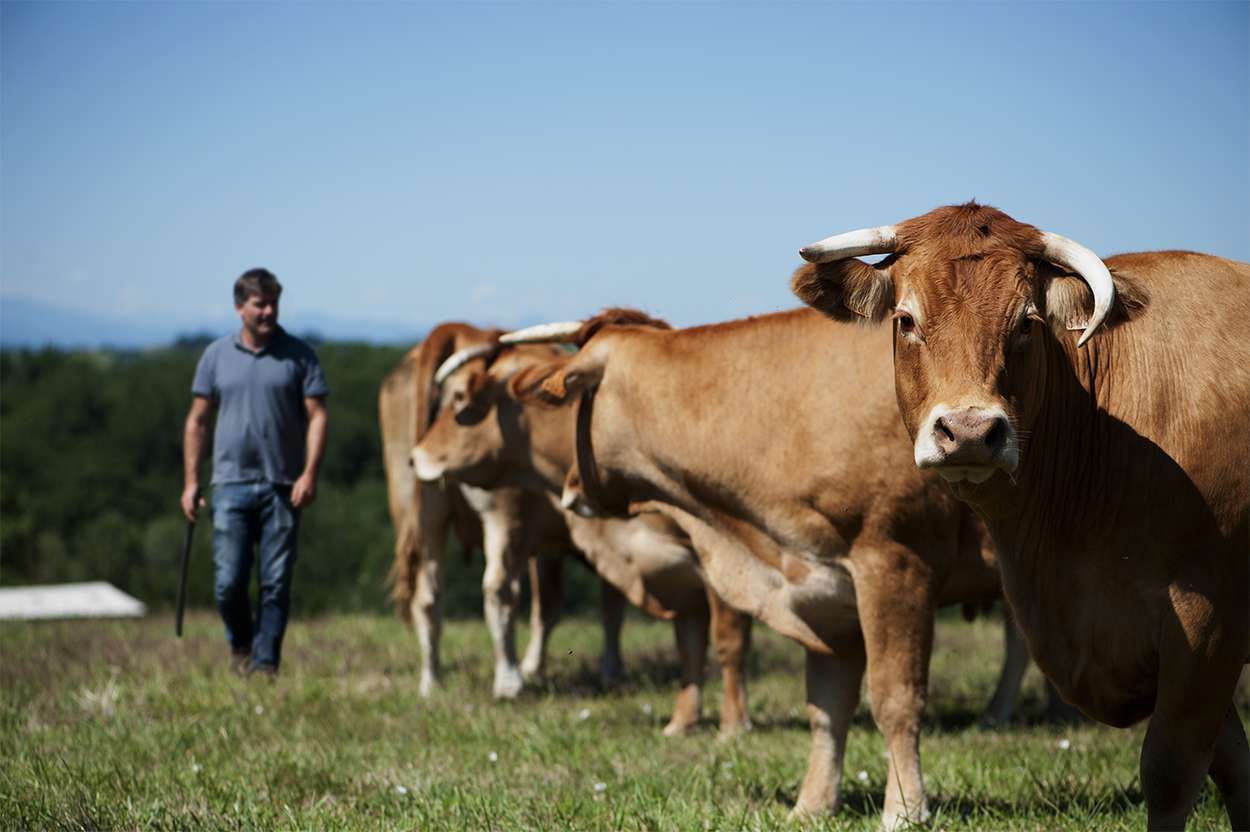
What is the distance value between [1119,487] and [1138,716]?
2.64 feet

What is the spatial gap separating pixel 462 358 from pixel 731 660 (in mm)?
2755

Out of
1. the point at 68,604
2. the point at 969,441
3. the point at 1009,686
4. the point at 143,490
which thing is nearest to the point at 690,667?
the point at 1009,686

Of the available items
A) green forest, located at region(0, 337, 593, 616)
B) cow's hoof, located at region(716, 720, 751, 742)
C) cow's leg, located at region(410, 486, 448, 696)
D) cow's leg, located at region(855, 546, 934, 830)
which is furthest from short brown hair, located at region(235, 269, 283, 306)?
green forest, located at region(0, 337, 593, 616)

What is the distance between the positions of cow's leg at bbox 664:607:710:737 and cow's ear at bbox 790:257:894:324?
397 centimetres

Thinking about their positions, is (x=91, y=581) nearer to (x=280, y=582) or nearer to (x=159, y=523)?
(x=159, y=523)

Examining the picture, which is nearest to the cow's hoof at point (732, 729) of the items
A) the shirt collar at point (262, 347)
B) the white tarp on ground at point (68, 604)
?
the shirt collar at point (262, 347)

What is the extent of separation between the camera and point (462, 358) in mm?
9141

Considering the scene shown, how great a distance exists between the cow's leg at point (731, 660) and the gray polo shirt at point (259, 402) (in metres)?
3.06

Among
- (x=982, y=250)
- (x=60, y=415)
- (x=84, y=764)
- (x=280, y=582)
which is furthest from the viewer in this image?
(x=60, y=415)

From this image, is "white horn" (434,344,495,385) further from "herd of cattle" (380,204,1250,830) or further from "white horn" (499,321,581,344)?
"white horn" (499,321,581,344)

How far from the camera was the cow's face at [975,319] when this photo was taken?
3889mm

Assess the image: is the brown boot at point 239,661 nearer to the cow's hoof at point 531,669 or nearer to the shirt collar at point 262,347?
the shirt collar at point 262,347

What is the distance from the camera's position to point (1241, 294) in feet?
14.9

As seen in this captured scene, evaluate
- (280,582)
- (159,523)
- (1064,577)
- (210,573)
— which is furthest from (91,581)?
(1064,577)
